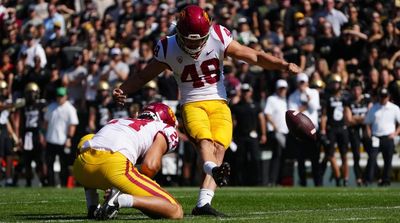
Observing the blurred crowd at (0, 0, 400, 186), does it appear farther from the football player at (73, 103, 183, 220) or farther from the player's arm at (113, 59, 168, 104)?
the football player at (73, 103, 183, 220)

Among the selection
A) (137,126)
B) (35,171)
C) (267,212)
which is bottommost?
(35,171)

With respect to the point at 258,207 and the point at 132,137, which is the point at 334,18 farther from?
the point at 132,137

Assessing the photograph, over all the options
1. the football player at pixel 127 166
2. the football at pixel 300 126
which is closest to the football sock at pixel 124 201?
the football player at pixel 127 166

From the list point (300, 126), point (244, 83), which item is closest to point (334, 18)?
point (244, 83)

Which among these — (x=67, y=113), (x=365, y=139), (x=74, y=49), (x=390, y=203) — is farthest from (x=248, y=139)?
(x=390, y=203)

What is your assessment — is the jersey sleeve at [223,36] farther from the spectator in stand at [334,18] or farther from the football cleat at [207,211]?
the spectator in stand at [334,18]

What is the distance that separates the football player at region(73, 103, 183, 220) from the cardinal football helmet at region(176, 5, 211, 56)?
2.70 ft

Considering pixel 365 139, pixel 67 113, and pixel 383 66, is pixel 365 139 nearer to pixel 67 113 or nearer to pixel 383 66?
pixel 383 66

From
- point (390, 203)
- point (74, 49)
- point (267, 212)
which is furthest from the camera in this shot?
point (74, 49)

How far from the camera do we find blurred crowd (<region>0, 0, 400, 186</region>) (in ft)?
60.9

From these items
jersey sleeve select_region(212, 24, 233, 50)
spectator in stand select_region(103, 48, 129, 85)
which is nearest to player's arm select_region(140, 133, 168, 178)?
jersey sleeve select_region(212, 24, 233, 50)

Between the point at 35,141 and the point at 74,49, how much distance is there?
285cm

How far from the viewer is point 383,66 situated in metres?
19.0


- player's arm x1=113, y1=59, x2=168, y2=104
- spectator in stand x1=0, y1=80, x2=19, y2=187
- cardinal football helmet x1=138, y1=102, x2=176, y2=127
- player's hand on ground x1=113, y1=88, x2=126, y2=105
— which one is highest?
player's arm x1=113, y1=59, x2=168, y2=104
